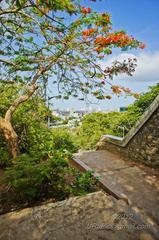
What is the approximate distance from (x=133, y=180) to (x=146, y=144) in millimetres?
1112

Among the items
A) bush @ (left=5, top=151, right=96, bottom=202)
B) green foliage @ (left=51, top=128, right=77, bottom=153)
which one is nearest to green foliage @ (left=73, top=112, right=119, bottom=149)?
green foliage @ (left=51, top=128, right=77, bottom=153)

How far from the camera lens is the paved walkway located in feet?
11.7

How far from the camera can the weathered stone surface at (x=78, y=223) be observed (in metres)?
2.48

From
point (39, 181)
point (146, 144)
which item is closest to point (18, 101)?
point (39, 181)

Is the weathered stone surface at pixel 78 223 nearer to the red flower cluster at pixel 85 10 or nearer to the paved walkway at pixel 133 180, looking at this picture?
the paved walkway at pixel 133 180

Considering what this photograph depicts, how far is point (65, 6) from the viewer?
2.85 meters

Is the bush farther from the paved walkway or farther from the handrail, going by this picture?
the handrail

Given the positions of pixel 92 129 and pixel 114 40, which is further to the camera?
pixel 92 129

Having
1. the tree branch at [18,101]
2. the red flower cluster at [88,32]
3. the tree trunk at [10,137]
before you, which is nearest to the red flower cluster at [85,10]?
the red flower cluster at [88,32]

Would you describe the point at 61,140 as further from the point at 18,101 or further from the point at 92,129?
the point at 92,129

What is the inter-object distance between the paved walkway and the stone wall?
0.21 meters

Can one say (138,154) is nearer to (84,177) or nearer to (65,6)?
(84,177)

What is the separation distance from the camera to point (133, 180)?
4.68 m

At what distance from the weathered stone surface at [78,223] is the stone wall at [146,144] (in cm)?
240
